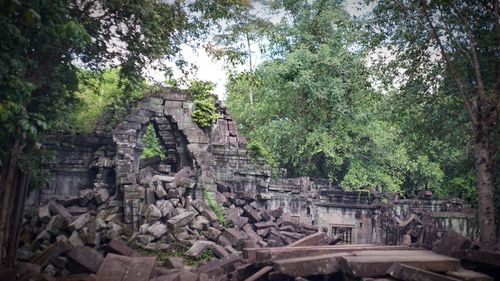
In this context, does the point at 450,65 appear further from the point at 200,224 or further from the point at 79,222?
the point at 79,222

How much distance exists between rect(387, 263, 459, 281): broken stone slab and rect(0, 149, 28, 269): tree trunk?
6.22 meters

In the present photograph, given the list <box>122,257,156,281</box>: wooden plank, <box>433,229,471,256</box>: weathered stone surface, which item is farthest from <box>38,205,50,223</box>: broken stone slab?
<box>433,229,471,256</box>: weathered stone surface

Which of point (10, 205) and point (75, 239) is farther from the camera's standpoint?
point (75, 239)

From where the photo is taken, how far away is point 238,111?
87.1ft

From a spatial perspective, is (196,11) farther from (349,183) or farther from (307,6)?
(307,6)

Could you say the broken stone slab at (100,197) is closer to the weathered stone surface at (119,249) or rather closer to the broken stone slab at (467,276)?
the weathered stone surface at (119,249)

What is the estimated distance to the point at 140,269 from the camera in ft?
22.7

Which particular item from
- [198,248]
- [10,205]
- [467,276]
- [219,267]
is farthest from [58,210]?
[467,276]

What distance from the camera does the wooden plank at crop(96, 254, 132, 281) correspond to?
666cm

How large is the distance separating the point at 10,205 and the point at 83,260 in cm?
164

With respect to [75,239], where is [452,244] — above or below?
above

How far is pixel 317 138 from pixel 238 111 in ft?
24.8

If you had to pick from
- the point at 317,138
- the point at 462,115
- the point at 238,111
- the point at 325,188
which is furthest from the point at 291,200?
the point at 238,111

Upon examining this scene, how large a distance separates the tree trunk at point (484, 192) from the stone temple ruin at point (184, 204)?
2.75 meters
